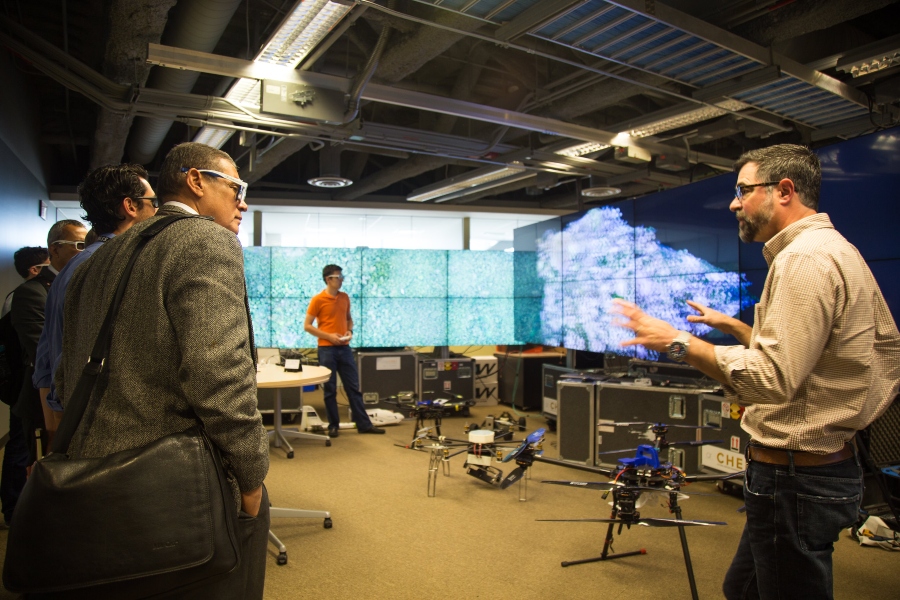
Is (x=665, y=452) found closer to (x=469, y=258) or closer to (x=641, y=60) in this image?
(x=641, y=60)

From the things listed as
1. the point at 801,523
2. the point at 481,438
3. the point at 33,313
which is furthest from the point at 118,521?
the point at 481,438

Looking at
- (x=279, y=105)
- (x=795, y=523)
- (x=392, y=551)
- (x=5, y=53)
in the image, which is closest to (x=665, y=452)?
(x=392, y=551)

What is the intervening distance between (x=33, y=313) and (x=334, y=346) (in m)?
3.24

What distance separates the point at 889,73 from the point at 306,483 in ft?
18.4

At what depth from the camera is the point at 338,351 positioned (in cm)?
599

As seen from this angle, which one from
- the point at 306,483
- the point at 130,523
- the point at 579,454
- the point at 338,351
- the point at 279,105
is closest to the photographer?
the point at 130,523

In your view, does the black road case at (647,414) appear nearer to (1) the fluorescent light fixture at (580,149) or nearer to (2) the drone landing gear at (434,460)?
(2) the drone landing gear at (434,460)

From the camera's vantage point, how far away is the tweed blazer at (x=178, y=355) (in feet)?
3.74

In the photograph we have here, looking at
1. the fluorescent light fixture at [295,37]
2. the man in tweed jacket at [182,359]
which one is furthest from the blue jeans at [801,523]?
the fluorescent light fixture at [295,37]

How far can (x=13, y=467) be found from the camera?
131 inches

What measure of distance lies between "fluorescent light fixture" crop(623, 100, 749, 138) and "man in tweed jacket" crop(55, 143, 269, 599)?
13.8ft

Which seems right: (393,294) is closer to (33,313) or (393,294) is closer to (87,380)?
(33,313)

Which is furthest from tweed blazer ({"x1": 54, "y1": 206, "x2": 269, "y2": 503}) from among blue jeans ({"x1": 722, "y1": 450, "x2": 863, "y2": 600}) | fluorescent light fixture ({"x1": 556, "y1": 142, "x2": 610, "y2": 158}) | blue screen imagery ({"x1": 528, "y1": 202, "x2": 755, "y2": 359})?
fluorescent light fixture ({"x1": 556, "y1": 142, "x2": 610, "y2": 158})

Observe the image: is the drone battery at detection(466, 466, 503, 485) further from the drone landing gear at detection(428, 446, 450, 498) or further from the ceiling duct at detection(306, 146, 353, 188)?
the ceiling duct at detection(306, 146, 353, 188)
